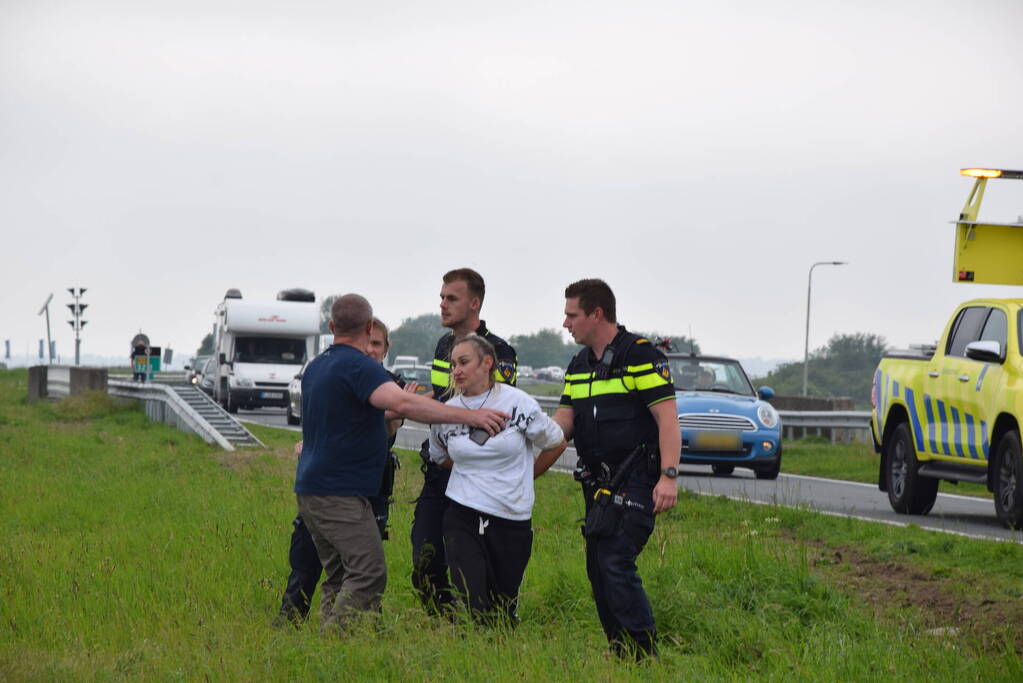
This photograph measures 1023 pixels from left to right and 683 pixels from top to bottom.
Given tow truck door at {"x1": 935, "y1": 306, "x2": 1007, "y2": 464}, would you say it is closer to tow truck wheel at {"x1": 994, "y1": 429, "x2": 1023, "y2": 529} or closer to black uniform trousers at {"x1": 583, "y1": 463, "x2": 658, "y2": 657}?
tow truck wheel at {"x1": 994, "y1": 429, "x2": 1023, "y2": 529}

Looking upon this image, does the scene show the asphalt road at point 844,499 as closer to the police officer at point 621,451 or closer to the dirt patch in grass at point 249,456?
the dirt patch in grass at point 249,456

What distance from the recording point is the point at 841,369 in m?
129

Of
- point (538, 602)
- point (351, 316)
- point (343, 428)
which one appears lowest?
point (538, 602)

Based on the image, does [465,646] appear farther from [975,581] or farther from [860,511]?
[860,511]

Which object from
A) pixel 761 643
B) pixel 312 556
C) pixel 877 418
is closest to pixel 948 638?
pixel 761 643

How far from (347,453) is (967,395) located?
7.76 m

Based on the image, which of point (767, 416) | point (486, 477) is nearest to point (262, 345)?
point (767, 416)

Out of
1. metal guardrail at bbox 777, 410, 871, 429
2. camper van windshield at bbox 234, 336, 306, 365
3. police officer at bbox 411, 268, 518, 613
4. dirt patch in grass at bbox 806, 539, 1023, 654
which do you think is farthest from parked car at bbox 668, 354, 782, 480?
camper van windshield at bbox 234, 336, 306, 365

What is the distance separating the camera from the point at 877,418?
50.6ft

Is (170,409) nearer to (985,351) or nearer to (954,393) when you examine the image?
(954,393)

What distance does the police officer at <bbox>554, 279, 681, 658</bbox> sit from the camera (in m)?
6.84

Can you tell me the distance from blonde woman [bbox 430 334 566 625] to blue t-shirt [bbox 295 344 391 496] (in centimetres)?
31

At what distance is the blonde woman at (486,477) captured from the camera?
280 inches

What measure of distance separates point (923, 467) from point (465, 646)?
A: 8.48m
